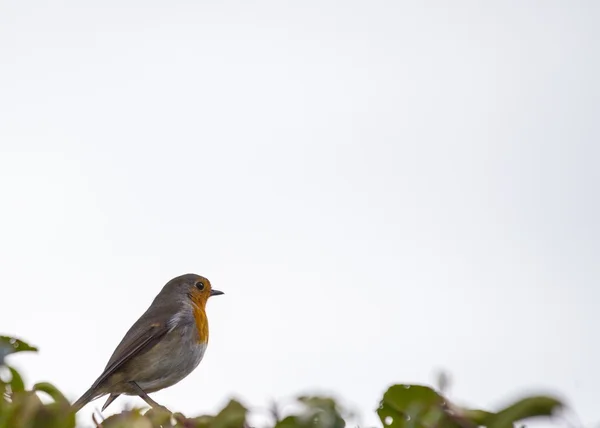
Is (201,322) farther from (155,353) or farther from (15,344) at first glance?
(15,344)

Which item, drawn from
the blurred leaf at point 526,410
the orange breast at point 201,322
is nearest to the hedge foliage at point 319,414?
the blurred leaf at point 526,410

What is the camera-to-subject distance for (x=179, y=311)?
26.9 ft

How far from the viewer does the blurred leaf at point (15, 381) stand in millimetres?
2668

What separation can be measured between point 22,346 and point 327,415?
130cm

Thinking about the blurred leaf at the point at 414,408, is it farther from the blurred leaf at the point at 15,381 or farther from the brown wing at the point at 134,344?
the brown wing at the point at 134,344

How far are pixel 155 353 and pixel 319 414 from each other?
605 cm

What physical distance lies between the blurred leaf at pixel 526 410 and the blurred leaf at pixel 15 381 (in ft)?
4.76

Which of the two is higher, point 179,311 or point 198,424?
point 179,311

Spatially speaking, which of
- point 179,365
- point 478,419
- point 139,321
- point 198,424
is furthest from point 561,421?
point 139,321

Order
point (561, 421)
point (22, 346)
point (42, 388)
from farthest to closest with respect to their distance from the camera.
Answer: point (22, 346), point (42, 388), point (561, 421)

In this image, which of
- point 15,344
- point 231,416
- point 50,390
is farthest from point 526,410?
point 15,344

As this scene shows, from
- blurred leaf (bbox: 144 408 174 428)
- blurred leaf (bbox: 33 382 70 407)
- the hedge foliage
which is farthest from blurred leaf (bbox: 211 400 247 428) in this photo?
blurred leaf (bbox: 33 382 70 407)

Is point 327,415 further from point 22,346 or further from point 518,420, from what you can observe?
point 22,346

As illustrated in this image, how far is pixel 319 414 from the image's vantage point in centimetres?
193
